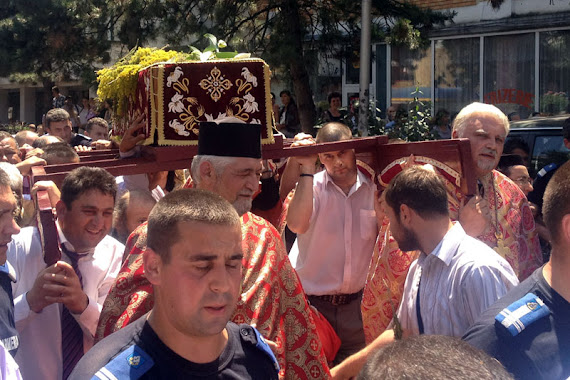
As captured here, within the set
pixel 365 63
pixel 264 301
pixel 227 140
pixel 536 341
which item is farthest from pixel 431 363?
pixel 365 63

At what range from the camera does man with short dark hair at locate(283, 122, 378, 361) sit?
5.11m

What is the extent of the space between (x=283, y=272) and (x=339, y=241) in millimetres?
1854

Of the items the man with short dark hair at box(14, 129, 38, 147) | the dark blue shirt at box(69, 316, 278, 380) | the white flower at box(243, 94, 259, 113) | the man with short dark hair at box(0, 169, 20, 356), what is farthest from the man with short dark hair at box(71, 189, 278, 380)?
the man with short dark hair at box(14, 129, 38, 147)

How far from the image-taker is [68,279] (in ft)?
10.5

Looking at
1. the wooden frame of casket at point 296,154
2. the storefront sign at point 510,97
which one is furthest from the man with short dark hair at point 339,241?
the storefront sign at point 510,97

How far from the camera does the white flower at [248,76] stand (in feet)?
13.0

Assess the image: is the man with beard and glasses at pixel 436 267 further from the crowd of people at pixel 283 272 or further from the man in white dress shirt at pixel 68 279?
the man in white dress shirt at pixel 68 279

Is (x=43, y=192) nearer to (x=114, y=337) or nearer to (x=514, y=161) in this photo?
(x=114, y=337)

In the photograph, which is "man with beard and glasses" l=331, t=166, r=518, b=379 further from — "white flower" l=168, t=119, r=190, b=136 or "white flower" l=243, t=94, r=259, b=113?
"white flower" l=168, t=119, r=190, b=136

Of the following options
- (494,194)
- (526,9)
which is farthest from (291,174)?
(526,9)

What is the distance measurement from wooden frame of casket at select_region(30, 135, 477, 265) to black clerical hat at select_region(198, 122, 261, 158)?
0.37 meters

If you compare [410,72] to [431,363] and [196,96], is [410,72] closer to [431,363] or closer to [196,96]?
[196,96]

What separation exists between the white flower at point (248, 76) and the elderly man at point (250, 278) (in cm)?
47

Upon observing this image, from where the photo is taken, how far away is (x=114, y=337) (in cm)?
241
